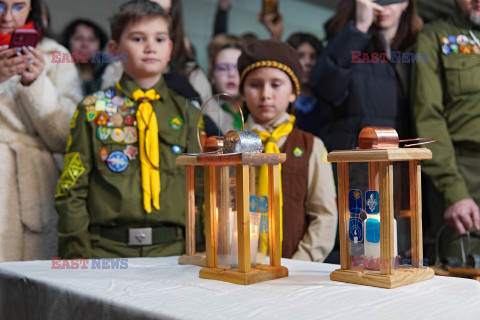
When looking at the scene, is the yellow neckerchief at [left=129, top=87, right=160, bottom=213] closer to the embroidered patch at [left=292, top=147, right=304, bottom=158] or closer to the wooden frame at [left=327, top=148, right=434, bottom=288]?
the embroidered patch at [left=292, top=147, right=304, bottom=158]

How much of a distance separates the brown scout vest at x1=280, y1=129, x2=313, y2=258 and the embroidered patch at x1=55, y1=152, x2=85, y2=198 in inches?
31.9

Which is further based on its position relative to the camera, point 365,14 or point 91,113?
point 365,14

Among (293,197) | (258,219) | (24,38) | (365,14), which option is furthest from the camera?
(365,14)

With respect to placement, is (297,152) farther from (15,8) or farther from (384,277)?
(15,8)

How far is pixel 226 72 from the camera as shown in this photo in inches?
111

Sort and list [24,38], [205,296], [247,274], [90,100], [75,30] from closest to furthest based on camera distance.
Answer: [205,296] → [247,274] → [90,100] → [24,38] → [75,30]

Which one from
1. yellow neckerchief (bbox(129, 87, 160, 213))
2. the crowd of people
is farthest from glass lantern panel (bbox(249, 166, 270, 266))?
yellow neckerchief (bbox(129, 87, 160, 213))

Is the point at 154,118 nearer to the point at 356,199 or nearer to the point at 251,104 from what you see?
the point at 251,104

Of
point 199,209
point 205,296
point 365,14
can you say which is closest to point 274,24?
point 365,14

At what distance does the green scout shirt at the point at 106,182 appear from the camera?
6.61ft

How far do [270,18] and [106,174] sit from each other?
1.66m

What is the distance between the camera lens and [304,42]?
9.55 ft

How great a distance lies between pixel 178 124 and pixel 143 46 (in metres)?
0.36

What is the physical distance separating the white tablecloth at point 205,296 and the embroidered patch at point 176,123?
2.75 feet
